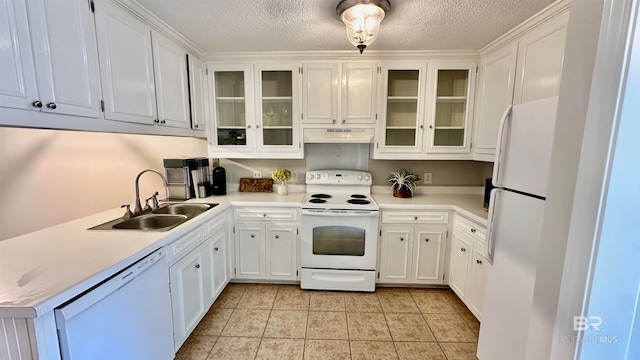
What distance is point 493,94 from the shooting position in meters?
2.32

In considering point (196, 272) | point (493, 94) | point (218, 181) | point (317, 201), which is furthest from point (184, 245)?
point (493, 94)

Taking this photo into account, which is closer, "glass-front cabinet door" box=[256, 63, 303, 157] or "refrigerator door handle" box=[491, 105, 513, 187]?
"refrigerator door handle" box=[491, 105, 513, 187]

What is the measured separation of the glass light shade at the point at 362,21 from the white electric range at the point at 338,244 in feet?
4.62

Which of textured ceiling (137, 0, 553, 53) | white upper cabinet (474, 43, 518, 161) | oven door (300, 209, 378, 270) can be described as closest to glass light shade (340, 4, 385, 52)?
textured ceiling (137, 0, 553, 53)

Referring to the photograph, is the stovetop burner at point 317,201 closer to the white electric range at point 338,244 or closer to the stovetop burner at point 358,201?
the white electric range at point 338,244

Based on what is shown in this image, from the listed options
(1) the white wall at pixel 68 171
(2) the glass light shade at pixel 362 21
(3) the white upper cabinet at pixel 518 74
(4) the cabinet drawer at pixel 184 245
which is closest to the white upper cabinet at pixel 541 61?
(3) the white upper cabinet at pixel 518 74

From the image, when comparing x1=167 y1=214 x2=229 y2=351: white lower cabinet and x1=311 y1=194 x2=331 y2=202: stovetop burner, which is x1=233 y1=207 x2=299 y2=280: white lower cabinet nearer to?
x1=167 y1=214 x2=229 y2=351: white lower cabinet

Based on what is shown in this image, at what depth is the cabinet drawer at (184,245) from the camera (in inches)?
63.2

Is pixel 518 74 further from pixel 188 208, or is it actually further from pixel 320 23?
pixel 188 208

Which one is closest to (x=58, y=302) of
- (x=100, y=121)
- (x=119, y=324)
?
(x=119, y=324)

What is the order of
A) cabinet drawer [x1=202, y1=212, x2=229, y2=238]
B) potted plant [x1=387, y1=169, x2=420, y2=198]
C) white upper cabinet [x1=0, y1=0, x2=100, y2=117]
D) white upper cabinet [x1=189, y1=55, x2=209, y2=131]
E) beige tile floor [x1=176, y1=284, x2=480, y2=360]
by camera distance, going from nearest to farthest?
white upper cabinet [x1=0, y1=0, x2=100, y2=117] → beige tile floor [x1=176, y1=284, x2=480, y2=360] → cabinet drawer [x1=202, y1=212, x2=229, y2=238] → white upper cabinet [x1=189, y1=55, x2=209, y2=131] → potted plant [x1=387, y1=169, x2=420, y2=198]

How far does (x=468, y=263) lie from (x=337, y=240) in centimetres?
117

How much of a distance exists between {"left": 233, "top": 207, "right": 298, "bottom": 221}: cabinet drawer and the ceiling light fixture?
1591 millimetres

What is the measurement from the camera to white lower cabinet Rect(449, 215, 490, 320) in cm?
204
